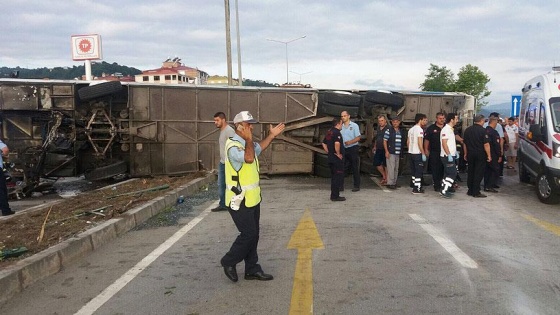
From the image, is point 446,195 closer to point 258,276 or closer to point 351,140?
point 351,140

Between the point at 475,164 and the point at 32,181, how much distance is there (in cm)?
1018

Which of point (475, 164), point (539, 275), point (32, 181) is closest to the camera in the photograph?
point (539, 275)

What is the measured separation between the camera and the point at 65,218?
7.27 meters

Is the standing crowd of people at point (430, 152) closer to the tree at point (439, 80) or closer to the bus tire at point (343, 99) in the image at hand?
the bus tire at point (343, 99)

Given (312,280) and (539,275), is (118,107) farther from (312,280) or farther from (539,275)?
(539,275)

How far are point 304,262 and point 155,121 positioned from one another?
814 centimetres

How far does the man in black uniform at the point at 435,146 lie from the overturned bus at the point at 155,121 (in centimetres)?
261

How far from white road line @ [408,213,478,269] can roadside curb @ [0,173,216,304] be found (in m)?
4.39

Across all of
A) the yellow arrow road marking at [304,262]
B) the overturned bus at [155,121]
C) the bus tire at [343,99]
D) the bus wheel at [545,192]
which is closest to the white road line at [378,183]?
the overturned bus at [155,121]

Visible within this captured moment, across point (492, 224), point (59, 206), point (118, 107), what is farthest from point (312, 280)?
point (118, 107)

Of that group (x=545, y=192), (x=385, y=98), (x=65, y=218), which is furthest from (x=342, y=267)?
(x=385, y=98)

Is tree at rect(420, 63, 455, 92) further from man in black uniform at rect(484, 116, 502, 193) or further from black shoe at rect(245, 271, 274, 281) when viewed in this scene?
black shoe at rect(245, 271, 274, 281)

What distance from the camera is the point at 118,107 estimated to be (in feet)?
40.5

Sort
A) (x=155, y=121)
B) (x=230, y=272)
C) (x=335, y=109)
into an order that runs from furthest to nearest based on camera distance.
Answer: (x=335, y=109) < (x=155, y=121) < (x=230, y=272)
